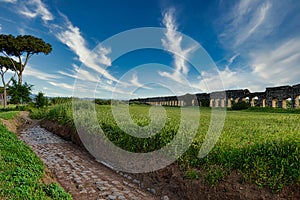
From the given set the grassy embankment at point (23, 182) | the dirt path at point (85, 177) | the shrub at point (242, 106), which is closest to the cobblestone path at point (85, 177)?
the dirt path at point (85, 177)

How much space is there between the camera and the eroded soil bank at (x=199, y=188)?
305 centimetres

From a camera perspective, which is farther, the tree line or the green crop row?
the tree line

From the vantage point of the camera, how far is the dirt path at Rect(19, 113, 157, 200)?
13.1ft

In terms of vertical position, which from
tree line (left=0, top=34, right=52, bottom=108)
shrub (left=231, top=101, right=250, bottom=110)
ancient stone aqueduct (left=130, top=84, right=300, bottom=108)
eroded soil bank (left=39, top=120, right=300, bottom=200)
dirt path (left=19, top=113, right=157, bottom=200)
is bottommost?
dirt path (left=19, top=113, right=157, bottom=200)

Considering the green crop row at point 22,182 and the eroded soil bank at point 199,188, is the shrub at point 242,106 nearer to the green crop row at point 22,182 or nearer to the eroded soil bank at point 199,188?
the eroded soil bank at point 199,188

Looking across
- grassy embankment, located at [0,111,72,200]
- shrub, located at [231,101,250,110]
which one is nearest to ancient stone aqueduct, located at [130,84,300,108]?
shrub, located at [231,101,250,110]

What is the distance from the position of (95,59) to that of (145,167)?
448cm

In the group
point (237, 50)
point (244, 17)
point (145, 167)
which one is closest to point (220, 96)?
point (237, 50)

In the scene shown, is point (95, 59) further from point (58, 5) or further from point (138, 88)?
point (58, 5)

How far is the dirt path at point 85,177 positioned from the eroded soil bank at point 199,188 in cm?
25

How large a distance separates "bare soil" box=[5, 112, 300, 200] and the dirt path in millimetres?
275

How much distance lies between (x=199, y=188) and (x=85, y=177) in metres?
2.51

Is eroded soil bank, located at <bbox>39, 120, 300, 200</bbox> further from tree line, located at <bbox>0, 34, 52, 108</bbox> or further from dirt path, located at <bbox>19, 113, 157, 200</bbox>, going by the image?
tree line, located at <bbox>0, 34, 52, 108</bbox>

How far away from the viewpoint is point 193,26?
380 inches
